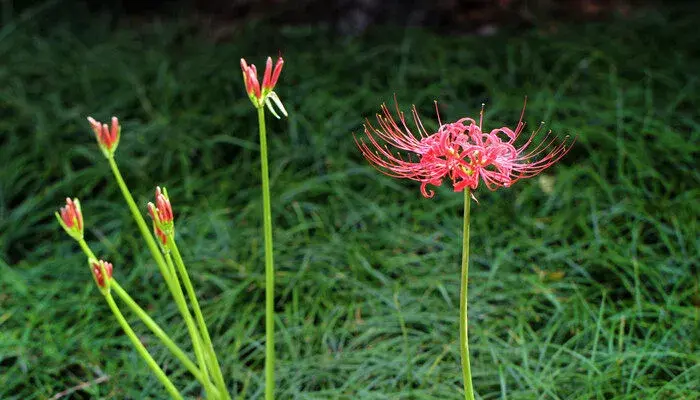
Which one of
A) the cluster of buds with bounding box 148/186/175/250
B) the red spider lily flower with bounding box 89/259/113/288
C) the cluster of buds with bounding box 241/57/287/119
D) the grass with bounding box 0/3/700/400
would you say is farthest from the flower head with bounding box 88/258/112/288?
the grass with bounding box 0/3/700/400

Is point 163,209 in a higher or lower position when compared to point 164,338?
higher

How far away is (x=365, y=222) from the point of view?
285 centimetres

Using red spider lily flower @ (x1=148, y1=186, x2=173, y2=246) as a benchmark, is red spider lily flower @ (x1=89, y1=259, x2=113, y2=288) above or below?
below

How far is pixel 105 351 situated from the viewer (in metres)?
2.41

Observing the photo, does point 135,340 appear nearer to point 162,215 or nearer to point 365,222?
point 162,215

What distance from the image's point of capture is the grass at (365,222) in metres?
2.23

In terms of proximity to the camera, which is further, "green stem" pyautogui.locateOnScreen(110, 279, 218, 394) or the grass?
the grass

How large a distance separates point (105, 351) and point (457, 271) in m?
0.96

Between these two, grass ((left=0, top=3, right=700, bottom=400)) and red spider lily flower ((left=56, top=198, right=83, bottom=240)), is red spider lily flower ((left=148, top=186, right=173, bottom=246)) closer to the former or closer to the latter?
red spider lily flower ((left=56, top=198, right=83, bottom=240))

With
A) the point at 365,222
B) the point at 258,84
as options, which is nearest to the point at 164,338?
the point at 258,84

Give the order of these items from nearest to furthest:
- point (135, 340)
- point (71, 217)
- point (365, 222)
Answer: point (71, 217)
point (135, 340)
point (365, 222)

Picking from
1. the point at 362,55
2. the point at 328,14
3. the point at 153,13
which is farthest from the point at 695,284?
the point at 153,13

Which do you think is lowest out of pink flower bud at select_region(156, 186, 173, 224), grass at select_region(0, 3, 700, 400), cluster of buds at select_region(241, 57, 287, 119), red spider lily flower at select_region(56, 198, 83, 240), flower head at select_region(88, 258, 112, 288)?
grass at select_region(0, 3, 700, 400)

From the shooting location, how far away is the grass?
7.33 feet
